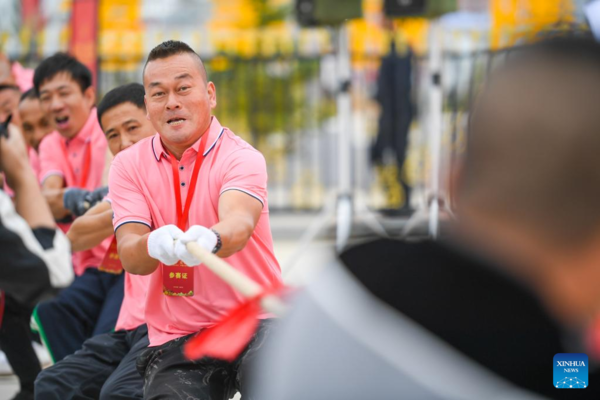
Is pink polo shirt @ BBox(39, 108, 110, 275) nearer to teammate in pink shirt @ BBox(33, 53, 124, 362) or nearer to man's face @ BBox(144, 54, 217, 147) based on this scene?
teammate in pink shirt @ BBox(33, 53, 124, 362)

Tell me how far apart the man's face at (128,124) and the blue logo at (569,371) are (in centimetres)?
264

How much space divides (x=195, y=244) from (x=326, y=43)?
333 inches

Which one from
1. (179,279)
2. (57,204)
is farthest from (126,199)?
(57,204)

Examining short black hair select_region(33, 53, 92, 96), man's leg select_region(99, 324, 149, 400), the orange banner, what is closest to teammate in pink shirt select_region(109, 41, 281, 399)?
man's leg select_region(99, 324, 149, 400)

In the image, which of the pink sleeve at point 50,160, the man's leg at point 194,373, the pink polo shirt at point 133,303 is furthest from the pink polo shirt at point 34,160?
the man's leg at point 194,373

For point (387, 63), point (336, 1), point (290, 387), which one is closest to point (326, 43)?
point (387, 63)

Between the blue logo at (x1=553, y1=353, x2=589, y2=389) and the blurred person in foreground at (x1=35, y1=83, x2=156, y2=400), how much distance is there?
6.27 feet

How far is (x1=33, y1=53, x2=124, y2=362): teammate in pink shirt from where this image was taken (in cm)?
374

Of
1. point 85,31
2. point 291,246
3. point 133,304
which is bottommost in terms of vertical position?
point 291,246

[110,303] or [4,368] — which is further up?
[110,303]

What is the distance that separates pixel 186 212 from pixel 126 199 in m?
0.21

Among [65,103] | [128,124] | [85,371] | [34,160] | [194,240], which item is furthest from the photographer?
[34,160]

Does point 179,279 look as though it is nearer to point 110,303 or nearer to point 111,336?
point 111,336

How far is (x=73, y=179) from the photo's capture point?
164 inches
